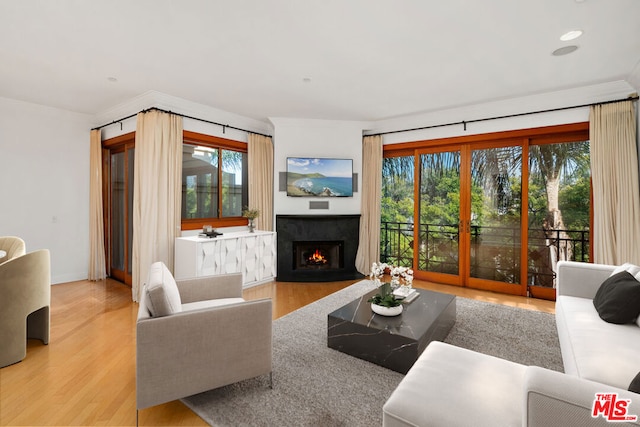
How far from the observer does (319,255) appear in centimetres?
545

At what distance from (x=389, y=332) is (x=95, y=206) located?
16.8 feet

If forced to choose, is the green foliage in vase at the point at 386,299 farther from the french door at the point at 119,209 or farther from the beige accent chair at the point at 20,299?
the french door at the point at 119,209

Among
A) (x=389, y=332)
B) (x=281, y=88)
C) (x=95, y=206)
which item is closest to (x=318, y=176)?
(x=281, y=88)

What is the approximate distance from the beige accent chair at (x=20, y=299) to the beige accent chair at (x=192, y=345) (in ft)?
4.53

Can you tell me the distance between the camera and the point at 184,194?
4.64 m

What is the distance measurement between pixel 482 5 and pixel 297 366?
3.04m

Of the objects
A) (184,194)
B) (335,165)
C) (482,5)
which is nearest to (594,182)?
(482,5)

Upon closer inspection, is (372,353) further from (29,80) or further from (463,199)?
(29,80)

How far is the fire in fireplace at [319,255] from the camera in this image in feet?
17.6

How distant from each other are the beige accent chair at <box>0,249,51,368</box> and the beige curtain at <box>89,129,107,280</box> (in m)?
2.57

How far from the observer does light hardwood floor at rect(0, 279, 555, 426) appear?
1860mm

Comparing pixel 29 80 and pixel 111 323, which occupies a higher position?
pixel 29 80

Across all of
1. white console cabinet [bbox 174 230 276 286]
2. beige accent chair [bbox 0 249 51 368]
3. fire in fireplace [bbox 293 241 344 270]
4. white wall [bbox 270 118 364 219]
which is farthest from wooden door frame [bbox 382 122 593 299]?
beige accent chair [bbox 0 249 51 368]

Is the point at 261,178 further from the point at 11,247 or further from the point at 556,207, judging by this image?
the point at 556,207
